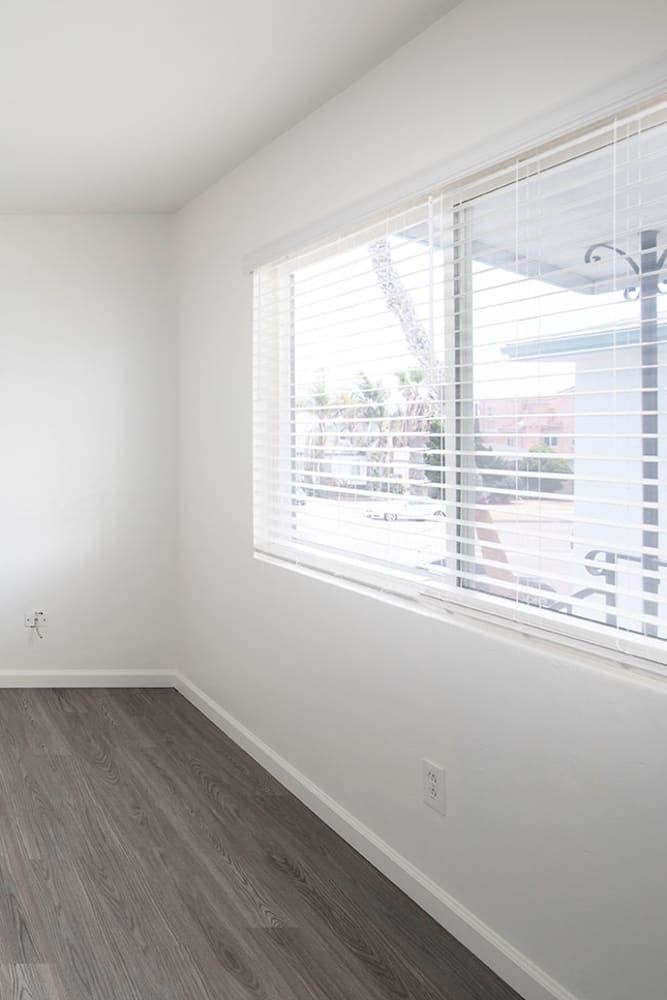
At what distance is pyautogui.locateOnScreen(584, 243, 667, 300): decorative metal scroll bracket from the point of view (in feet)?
5.96

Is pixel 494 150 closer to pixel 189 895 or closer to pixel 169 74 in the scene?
pixel 169 74

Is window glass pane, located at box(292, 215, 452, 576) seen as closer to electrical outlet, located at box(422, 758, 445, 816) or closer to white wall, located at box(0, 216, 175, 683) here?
electrical outlet, located at box(422, 758, 445, 816)

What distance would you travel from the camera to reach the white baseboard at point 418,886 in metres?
2.12

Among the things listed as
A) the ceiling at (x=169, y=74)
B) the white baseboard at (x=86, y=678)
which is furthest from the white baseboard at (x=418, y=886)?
the ceiling at (x=169, y=74)

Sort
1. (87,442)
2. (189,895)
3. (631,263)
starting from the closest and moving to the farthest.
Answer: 1. (631,263)
2. (189,895)
3. (87,442)

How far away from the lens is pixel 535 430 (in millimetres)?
2180

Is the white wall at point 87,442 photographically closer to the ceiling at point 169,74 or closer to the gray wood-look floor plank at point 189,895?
the ceiling at point 169,74

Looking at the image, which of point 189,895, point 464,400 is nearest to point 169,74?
point 464,400

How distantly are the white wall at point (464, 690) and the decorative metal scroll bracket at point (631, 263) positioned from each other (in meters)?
0.34

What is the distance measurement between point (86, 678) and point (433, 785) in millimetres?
2735

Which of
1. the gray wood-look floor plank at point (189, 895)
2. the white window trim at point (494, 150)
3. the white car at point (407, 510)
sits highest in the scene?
the white window trim at point (494, 150)

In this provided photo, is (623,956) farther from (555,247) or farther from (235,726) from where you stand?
(235,726)

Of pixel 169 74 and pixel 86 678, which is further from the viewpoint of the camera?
pixel 86 678

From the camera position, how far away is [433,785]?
8.14ft
